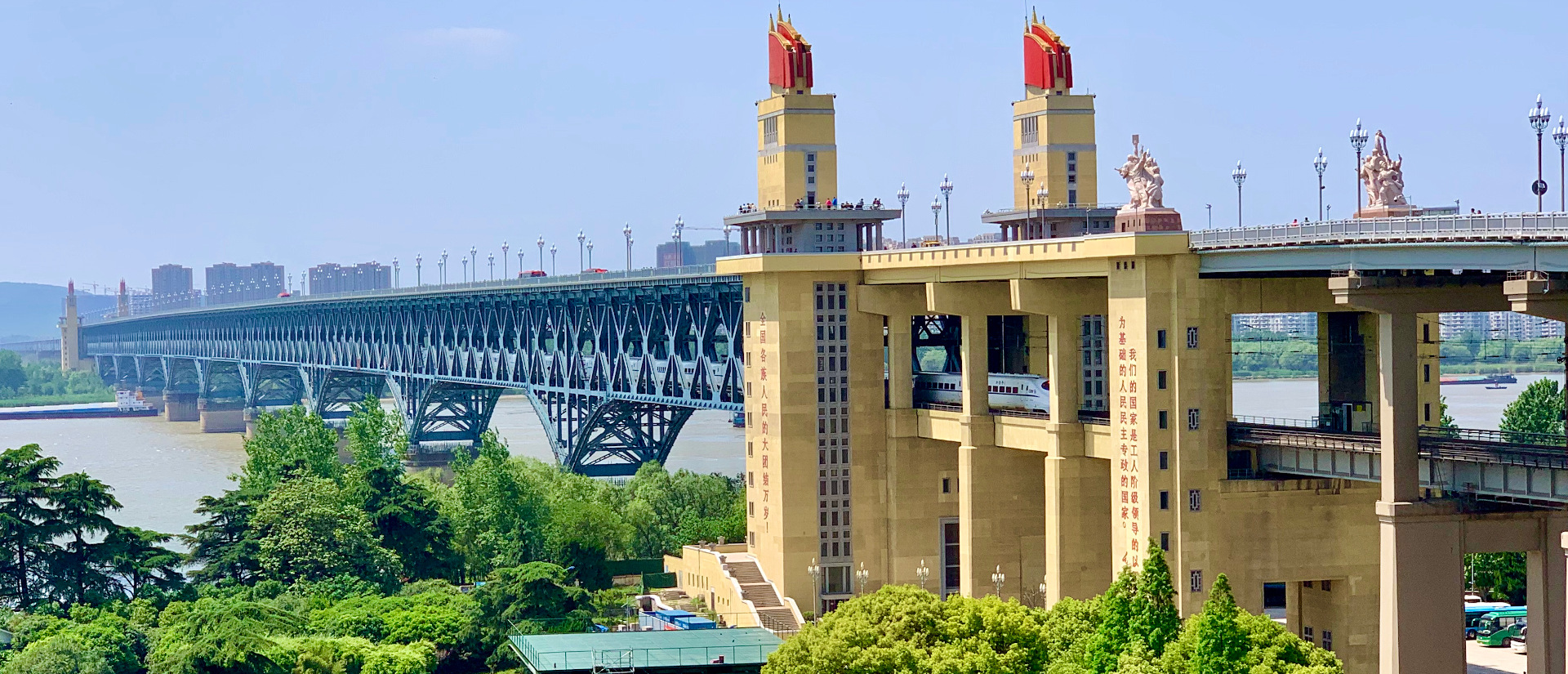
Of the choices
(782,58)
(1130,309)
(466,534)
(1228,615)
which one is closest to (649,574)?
(466,534)

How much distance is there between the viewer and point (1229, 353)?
2744 inches

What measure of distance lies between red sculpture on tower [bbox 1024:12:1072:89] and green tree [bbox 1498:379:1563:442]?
95.4ft

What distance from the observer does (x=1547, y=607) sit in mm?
59125

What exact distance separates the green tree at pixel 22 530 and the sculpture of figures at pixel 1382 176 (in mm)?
50836

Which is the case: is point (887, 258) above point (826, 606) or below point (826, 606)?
above

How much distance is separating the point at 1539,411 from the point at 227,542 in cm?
6358

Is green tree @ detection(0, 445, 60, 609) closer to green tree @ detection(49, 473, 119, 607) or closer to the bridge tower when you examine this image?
green tree @ detection(49, 473, 119, 607)

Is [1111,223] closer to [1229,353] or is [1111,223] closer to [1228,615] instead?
[1229,353]

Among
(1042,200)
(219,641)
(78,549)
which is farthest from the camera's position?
(1042,200)

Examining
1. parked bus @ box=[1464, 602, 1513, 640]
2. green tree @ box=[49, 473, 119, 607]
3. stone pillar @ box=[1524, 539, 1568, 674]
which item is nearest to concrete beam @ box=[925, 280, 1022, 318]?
parked bus @ box=[1464, 602, 1513, 640]

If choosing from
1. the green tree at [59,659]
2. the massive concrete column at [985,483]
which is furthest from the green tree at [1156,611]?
the green tree at [59,659]

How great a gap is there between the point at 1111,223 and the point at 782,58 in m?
18.2

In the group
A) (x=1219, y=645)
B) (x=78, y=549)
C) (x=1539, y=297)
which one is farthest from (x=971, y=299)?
(x=78, y=549)

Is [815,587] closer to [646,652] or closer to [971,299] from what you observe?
[971,299]
